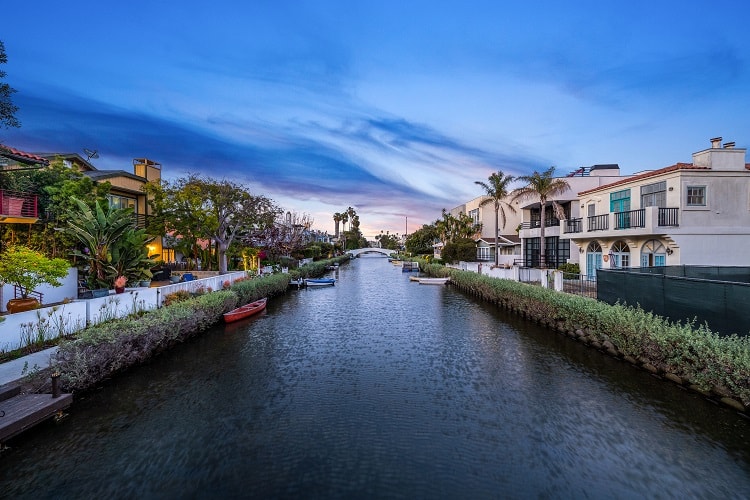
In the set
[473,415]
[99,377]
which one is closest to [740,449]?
[473,415]

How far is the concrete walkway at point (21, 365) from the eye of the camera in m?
8.79

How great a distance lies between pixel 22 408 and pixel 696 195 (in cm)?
3061

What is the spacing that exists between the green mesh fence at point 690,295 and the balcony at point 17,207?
2673 centimetres

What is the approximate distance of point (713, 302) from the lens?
1069cm

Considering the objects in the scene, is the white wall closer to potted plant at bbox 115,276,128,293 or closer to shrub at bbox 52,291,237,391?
shrub at bbox 52,291,237,391

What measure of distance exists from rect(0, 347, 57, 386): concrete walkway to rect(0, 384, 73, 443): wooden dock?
39 centimetres

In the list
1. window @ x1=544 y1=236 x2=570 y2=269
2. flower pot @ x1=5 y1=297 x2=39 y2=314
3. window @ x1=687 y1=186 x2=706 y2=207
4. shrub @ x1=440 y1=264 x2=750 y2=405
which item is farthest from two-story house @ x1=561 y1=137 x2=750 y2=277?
flower pot @ x1=5 y1=297 x2=39 y2=314

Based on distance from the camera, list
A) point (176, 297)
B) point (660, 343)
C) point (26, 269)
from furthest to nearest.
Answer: point (176, 297)
point (26, 269)
point (660, 343)

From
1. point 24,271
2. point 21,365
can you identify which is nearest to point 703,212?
point 21,365

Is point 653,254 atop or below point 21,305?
atop

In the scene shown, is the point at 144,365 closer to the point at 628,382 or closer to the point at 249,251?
the point at 628,382

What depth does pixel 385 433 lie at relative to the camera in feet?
28.3

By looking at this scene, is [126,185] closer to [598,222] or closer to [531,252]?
[598,222]

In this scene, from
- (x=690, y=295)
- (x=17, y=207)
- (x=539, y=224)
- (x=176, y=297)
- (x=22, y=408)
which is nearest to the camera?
(x=22, y=408)
